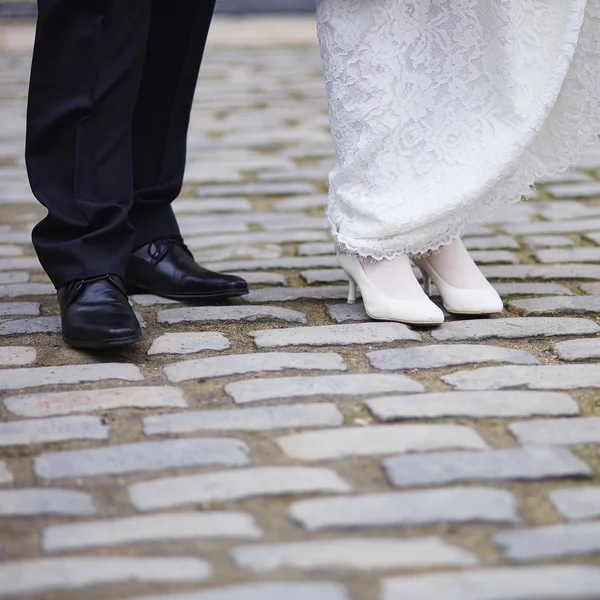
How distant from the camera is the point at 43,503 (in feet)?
4.96

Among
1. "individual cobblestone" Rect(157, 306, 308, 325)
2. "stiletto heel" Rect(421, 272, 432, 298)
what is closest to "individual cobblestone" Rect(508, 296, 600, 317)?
"stiletto heel" Rect(421, 272, 432, 298)

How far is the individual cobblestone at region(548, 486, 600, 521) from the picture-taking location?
1.45 m

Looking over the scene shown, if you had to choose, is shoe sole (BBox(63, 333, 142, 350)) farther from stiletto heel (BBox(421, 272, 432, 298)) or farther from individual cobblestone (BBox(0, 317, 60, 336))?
stiletto heel (BBox(421, 272, 432, 298))

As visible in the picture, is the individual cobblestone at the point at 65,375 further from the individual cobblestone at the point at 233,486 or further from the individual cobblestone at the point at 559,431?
the individual cobblestone at the point at 559,431

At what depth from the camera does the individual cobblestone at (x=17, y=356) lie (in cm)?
211

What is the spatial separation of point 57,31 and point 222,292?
686 mm

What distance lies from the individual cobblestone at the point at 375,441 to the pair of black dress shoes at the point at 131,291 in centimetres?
56

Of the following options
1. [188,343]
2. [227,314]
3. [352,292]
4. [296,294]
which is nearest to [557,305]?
[352,292]

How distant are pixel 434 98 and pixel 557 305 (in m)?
0.55

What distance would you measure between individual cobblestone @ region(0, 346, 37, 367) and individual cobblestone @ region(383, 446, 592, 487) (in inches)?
33.4

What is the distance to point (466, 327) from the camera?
7.45 ft

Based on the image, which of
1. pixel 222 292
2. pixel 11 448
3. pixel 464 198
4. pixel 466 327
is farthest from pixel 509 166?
pixel 11 448

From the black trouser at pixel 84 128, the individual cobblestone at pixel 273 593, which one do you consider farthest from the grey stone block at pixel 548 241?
the individual cobblestone at pixel 273 593

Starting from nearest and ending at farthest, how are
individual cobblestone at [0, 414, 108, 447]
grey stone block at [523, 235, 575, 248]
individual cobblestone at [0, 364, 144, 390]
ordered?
1. individual cobblestone at [0, 414, 108, 447]
2. individual cobblestone at [0, 364, 144, 390]
3. grey stone block at [523, 235, 575, 248]
